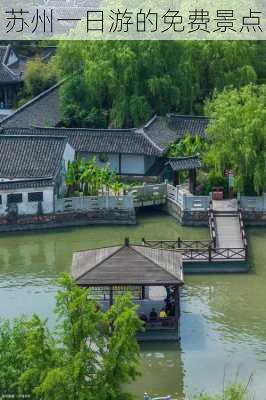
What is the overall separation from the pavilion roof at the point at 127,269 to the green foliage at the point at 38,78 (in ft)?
105

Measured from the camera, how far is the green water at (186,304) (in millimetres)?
31438

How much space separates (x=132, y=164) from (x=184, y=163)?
4.25 meters

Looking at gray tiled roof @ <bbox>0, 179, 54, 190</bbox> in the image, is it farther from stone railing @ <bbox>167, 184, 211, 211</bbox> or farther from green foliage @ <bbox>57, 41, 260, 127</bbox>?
green foliage @ <bbox>57, 41, 260, 127</bbox>

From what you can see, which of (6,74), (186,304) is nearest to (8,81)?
(6,74)

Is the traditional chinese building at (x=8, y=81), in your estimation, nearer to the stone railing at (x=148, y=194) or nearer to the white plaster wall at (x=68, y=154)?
the white plaster wall at (x=68, y=154)

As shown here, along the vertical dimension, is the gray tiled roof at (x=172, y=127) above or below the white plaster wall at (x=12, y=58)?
below

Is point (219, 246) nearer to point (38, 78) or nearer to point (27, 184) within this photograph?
point (27, 184)

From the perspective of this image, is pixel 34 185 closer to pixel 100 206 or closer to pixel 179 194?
pixel 100 206

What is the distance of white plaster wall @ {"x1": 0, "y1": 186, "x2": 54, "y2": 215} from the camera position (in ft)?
150

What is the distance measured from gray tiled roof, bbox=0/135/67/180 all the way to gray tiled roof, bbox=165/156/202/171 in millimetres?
5141

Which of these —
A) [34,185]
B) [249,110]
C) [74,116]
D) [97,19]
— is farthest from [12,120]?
[249,110]

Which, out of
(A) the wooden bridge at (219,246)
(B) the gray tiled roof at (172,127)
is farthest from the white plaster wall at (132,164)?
(A) the wooden bridge at (219,246)

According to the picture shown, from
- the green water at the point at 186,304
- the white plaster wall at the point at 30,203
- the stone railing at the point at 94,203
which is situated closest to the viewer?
the green water at the point at 186,304

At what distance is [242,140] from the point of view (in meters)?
45.9
